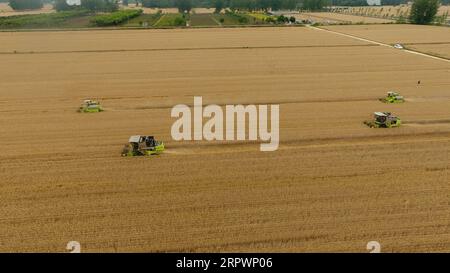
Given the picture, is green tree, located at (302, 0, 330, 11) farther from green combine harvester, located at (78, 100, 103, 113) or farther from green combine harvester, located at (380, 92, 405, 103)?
green combine harvester, located at (78, 100, 103, 113)

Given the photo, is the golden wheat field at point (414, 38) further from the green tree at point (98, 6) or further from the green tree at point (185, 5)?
the green tree at point (98, 6)

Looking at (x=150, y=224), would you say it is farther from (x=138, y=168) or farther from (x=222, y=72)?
(x=222, y=72)

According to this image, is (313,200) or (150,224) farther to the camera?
(313,200)

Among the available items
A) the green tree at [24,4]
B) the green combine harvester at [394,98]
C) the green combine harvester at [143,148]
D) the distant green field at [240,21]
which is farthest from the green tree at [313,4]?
the green combine harvester at [143,148]

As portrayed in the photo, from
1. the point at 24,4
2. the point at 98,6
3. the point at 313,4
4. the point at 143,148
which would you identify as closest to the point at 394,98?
the point at 143,148

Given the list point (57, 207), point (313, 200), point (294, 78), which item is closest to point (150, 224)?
point (57, 207)
